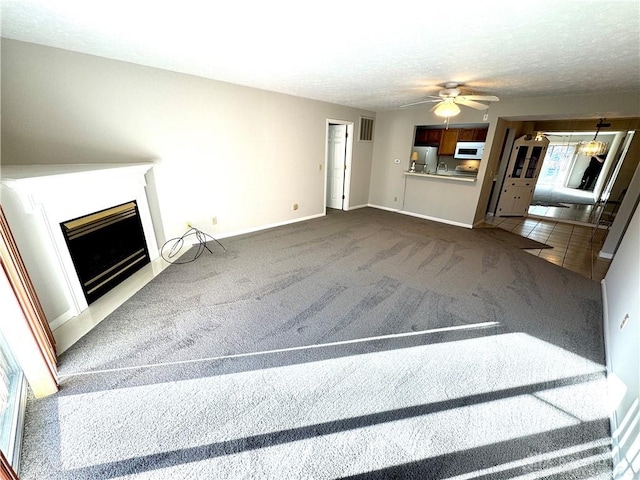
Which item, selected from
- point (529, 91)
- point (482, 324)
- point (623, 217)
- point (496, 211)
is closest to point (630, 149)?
point (496, 211)

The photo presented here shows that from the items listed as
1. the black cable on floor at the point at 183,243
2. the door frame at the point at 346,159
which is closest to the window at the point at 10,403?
the black cable on floor at the point at 183,243

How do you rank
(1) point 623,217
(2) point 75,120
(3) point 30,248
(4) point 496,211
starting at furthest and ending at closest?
1. (4) point 496,211
2. (1) point 623,217
3. (2) point 75,120
4. (3) point 30,248

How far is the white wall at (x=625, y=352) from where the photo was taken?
1.30 m

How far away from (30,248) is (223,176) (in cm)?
245

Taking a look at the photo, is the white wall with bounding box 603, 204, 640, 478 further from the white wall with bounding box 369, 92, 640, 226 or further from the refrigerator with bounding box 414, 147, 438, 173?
the refrigerator with bounding box 414, 147, 438, 173

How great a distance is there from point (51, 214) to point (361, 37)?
2899mm

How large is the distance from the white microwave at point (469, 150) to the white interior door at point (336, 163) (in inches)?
109

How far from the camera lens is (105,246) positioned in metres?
2.69

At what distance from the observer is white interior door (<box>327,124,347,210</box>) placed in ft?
19.3

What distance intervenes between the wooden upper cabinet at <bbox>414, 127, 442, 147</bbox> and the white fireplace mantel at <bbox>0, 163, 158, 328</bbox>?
6595 millimetres

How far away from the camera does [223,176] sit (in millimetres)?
4035

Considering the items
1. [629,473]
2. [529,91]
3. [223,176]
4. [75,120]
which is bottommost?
[629,473]

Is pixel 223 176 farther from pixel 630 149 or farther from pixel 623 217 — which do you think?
pixel 630 149

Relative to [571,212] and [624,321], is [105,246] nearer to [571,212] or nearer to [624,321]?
[624,321]
